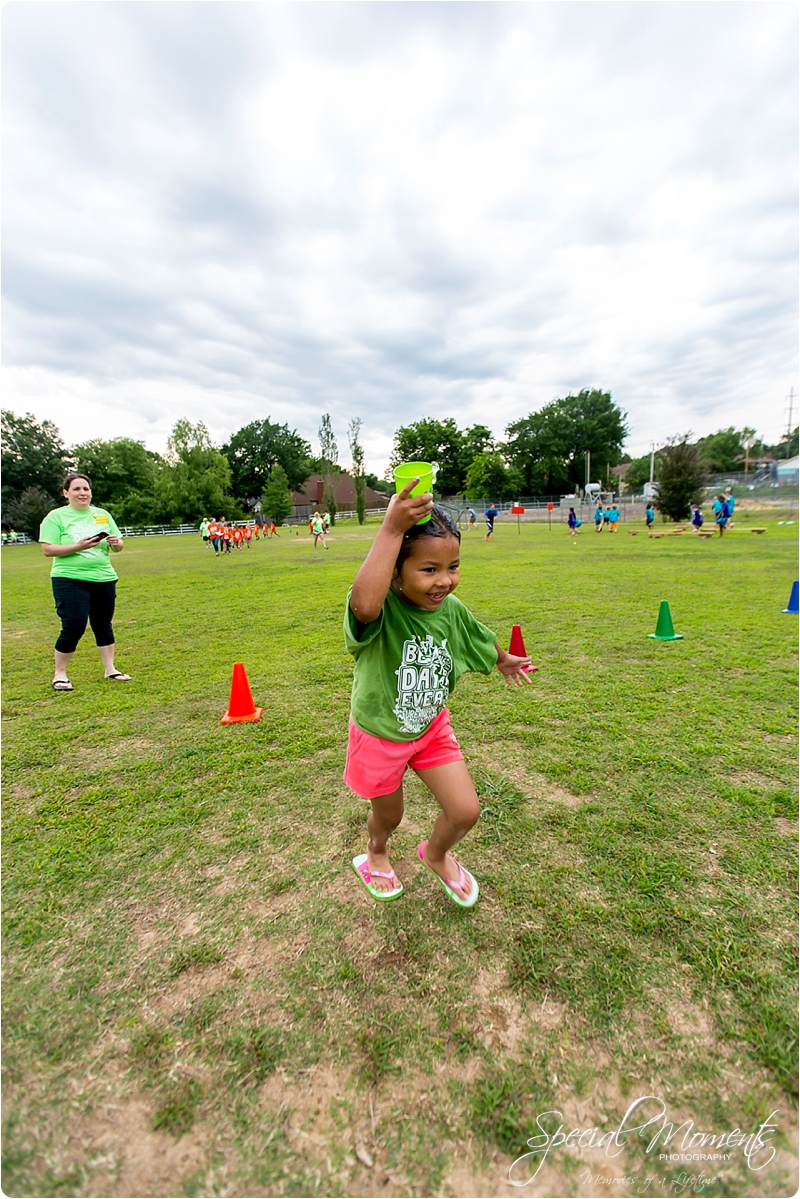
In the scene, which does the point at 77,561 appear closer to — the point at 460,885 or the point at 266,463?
the point at 460,885

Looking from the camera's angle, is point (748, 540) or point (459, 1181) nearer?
point (459, 1181)

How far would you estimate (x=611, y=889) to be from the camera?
7.88ft

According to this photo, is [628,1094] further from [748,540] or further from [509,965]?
[748,540]

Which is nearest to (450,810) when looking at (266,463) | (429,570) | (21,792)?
(429,570)

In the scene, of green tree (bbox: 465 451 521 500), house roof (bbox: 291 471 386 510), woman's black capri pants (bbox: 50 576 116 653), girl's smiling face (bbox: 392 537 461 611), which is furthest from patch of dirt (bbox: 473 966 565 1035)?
house roof (bbox: 291 471 386 510)

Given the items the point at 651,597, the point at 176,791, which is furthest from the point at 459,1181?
the point at 651,597

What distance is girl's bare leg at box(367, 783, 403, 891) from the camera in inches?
93.9

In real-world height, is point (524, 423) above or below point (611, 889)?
above

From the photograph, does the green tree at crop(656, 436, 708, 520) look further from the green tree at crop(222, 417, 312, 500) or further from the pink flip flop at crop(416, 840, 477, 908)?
the green tree at crop(222, 417, 312, 500)

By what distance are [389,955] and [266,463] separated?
267 feet

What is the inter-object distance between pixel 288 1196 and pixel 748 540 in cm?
2309

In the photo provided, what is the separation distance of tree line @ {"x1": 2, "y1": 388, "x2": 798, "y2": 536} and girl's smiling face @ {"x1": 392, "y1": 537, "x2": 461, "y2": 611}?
51.5 m

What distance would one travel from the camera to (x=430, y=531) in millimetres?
2051

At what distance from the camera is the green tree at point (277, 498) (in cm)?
6775
